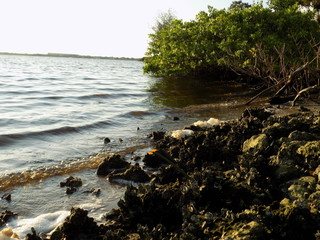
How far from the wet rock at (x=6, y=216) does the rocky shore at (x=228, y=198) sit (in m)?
0.68

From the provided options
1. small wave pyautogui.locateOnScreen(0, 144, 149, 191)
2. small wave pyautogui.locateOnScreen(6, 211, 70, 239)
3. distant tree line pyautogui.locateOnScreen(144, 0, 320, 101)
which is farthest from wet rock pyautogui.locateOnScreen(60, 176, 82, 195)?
distant tree line pyautogui.locateOnScreen(144, 0, 320, 101)

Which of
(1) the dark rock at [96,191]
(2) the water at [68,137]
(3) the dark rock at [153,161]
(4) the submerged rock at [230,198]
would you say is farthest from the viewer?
(3) the dark rock at [153,161]

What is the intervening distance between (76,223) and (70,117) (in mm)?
8067

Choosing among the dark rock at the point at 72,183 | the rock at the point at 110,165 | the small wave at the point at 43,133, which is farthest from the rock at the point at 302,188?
the small wave at the point at 43,133

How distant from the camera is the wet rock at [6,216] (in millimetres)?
3752

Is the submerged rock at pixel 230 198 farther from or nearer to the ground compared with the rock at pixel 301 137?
nearer to the ground

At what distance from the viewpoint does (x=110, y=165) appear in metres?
5.39

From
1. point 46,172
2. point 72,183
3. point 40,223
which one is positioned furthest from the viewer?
point 46,172

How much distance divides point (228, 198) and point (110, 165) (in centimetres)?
274

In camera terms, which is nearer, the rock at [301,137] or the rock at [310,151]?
the rock at [310,151]

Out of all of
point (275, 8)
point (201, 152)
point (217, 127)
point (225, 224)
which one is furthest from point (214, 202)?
point (275, 8)

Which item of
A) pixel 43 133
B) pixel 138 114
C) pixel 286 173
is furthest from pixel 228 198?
pixel 138 114

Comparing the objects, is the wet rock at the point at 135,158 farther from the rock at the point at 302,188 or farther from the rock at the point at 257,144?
the rock at the point at 302,188

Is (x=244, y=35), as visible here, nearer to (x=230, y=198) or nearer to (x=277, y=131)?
(x=277, y=131)
